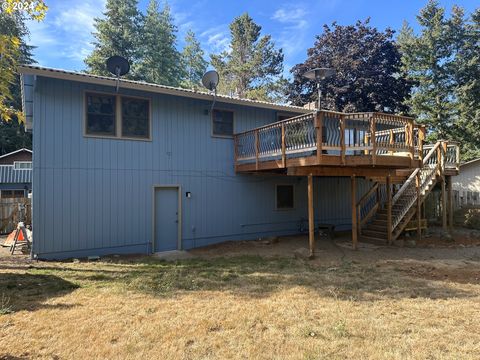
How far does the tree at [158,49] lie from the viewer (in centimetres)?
3152

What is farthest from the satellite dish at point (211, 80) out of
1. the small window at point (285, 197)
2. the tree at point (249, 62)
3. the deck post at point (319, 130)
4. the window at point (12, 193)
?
the tree at point (249, 62)

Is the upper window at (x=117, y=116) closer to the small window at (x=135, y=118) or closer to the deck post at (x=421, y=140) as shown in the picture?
the small window at (x=135, y=118)

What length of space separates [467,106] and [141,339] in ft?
84.6

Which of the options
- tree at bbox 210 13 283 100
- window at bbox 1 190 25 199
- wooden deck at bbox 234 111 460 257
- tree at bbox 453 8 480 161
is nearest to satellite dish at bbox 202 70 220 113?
wooden deck at bbox 234 111 460 257

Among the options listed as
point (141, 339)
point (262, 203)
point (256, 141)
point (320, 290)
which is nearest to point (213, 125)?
point (256, 141)

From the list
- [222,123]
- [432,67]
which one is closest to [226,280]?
[222,123]

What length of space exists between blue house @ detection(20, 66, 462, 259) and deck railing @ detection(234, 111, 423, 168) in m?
0.03

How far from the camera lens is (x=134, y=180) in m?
9.20

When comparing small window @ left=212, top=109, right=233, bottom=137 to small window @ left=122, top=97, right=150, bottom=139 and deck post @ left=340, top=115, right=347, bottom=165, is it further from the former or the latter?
deck post @ left=340, top=115, right=347, bottom=165

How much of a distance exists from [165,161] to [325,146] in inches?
188

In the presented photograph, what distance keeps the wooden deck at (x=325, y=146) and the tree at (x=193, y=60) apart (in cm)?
2908

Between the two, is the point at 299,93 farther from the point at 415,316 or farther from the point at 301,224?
the point at 415,316

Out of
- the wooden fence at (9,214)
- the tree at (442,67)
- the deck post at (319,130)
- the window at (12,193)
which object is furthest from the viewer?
the tree at (442,67)

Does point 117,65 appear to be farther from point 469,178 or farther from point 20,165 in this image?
point 469,178
